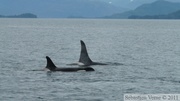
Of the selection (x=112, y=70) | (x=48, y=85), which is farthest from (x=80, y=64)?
(x=48, y=85)

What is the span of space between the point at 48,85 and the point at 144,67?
1415 cm

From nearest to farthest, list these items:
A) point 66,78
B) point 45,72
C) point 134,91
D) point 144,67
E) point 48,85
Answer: point 134,91 < point 48,85 < point 66,78 < point 45,72 < point 144,67

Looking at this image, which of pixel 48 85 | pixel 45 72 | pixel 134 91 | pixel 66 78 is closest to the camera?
pixel 134 91

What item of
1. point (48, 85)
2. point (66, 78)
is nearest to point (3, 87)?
point (48, 85)

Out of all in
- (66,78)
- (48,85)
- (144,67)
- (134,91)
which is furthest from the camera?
(144,67)

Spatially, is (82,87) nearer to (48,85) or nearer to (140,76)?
(48,85)

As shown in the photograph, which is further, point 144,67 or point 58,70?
point 144,67

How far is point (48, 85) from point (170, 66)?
1613 cm

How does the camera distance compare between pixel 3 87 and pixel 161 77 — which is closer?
pixel 3 87

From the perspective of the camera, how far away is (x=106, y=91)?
31.1m

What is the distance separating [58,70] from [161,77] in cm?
788

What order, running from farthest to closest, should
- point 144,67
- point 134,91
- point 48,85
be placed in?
point 144,67 < point 48,85 < point 134,91

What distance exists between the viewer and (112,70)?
139 feet

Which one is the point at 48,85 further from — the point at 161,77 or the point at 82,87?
the point at 161,77
